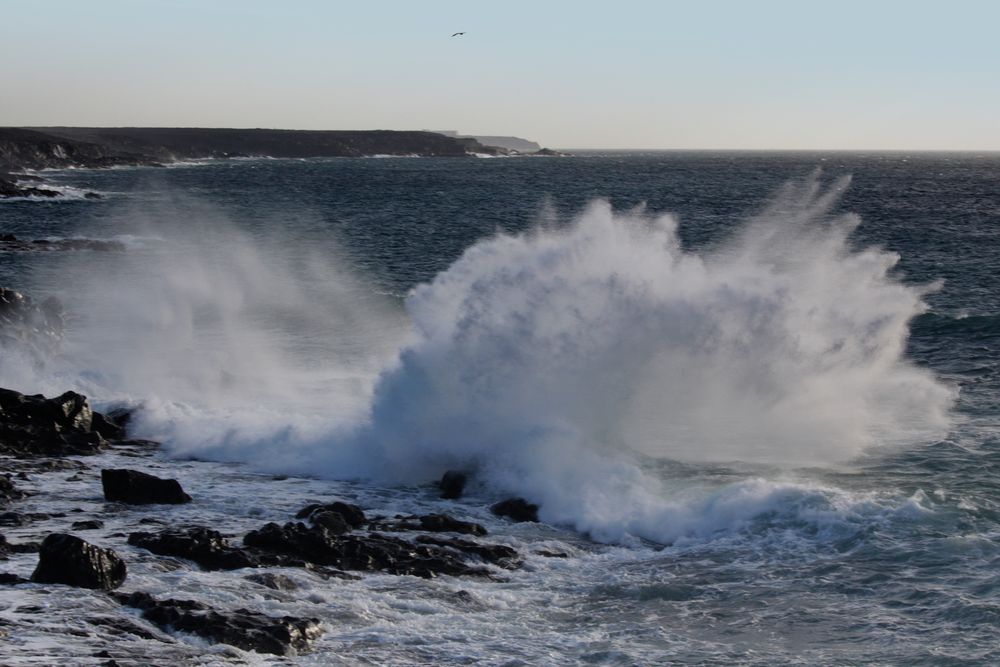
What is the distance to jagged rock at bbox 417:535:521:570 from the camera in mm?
15172

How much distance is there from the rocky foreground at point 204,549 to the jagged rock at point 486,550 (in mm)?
15

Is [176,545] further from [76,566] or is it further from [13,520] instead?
[13,520]

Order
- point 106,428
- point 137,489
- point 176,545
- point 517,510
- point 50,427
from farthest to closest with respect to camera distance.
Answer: point 106,428, point 50,427, point 517,510, point 137,489, point 176,545

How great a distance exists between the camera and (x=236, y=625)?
40.2 feet

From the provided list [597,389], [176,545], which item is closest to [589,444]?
[597,389]

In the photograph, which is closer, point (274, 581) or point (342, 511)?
point (274, 581)

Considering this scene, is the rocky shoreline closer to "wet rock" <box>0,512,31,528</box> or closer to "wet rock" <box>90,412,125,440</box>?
"wet rock" <box>0,512,31,528</box>

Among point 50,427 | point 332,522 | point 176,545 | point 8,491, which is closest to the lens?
point 176,545

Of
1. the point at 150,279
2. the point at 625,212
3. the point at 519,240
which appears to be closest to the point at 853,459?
the point at 519,240

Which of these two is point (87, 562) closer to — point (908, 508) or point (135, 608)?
point (135, 608)

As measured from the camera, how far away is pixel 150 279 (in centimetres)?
4262

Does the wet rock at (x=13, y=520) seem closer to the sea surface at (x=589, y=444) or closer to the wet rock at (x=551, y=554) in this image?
the sea surface at (x=589, y=444)

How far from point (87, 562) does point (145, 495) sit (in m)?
3.95

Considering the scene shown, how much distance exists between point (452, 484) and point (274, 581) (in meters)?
5.36
